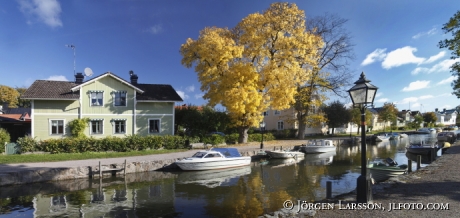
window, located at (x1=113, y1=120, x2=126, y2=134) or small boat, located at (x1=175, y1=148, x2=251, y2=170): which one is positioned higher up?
window, located at (x1=113, y1=120, x2=126, y2=134)

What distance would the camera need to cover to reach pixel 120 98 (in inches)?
1118

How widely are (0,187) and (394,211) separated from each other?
18.8 metres

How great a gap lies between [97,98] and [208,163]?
15006 millimetres

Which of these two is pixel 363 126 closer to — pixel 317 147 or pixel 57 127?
pixel 317 147

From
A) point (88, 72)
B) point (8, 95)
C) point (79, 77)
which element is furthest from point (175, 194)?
point (8, 95)

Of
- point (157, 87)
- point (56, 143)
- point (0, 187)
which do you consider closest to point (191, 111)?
point (157, 87)

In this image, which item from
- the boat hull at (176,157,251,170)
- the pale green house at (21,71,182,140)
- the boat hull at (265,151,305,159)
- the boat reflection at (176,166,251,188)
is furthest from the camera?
the boat hull at (265,151,305,159)

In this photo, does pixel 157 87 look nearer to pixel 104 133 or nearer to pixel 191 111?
pixel 191 111

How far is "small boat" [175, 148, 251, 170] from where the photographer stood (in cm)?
1967

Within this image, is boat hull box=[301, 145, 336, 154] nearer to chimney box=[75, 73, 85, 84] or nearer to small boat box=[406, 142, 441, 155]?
small boat box=[406, 142, 441, 155]

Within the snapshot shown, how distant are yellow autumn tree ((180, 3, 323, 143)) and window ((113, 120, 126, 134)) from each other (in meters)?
9.22

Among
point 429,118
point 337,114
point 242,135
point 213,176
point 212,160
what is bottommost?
point 213,176

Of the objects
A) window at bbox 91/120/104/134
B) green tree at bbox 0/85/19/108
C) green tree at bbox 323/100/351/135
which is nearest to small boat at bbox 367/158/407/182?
window at bbox 91/120/104/134

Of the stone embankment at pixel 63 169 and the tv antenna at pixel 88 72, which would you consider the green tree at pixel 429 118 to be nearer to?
the stone embankment at pixel 63 169
